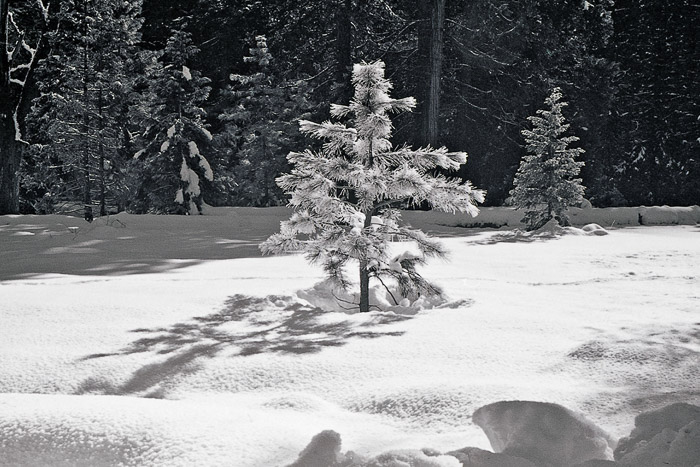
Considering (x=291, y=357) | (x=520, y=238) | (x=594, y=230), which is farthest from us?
(x=594, y=230)

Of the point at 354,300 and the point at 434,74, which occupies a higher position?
the point at 434,74

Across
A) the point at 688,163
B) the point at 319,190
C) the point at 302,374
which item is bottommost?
the point at 302,374

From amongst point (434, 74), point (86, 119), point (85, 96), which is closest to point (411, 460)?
point (434, 74)

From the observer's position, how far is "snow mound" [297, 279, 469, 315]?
21.6 ft

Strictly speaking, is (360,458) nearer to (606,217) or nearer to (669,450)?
(669,450)

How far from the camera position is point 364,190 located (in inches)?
245

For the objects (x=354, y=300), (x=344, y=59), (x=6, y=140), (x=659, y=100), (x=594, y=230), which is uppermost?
(x=344, y=59)

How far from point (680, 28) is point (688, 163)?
511 centimetres

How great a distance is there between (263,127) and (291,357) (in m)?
20.3

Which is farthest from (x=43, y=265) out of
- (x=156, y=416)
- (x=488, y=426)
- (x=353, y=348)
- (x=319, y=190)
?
(x=488, y=426)

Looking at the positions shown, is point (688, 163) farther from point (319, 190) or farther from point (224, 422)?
point (224, 422)

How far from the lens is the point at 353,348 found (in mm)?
4449

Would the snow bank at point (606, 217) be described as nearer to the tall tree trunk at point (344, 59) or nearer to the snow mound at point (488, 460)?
the tall tree trunk at point (344, 59)

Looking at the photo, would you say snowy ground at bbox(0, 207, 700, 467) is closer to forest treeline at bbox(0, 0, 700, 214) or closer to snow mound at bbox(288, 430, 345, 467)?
snow mound at bbox(288, 430, 345, 467)
